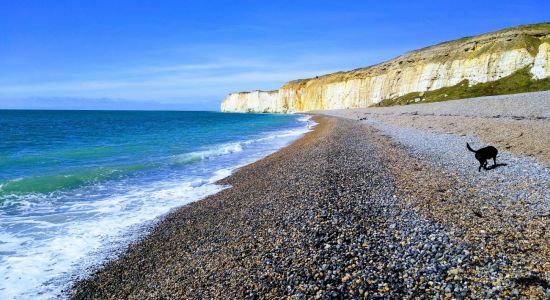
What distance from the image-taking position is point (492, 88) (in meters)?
59.7

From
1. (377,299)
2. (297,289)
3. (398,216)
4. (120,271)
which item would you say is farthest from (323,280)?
(120,271)

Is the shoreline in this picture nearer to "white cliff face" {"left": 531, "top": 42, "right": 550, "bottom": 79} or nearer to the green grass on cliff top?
the green grass on cliff top

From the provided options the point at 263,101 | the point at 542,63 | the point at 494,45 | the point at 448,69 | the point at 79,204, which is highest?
the point at 494,45

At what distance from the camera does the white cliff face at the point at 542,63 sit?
2181 inches

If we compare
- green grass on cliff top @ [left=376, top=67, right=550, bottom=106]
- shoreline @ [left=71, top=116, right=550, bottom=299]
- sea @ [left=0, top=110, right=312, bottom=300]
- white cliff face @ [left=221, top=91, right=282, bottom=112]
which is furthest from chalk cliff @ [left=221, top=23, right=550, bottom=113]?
shoreline @ [left=71, top=116, right=550, bottom=299]

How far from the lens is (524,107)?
30.5 m

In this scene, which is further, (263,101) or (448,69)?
(263,101)

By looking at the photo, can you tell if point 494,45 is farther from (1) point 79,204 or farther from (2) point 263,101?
(2) point 263,101

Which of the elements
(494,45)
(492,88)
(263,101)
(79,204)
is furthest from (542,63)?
(263,101)

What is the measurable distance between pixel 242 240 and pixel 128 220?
17.3ft

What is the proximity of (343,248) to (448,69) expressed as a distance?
78232mm

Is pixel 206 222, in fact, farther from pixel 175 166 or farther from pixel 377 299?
pixel 175 166

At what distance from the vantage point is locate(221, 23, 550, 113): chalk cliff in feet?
198

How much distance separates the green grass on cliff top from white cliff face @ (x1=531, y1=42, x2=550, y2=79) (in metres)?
1.03
